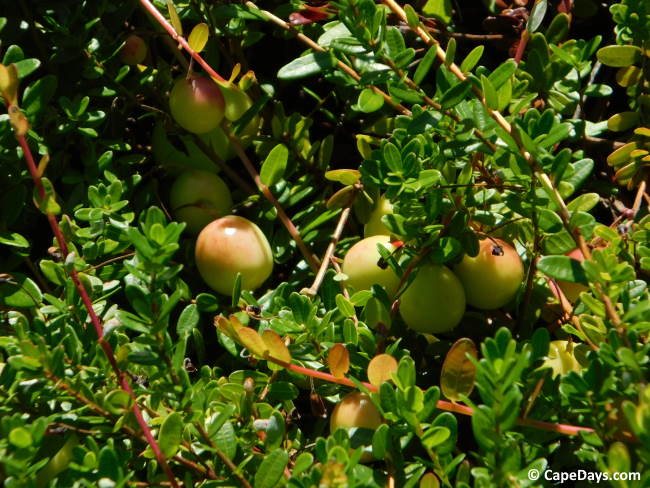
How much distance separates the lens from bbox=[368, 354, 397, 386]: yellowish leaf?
76 centimetres

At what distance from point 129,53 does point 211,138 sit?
0.17 meters

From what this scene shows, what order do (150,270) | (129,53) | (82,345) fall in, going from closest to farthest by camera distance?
(150,270) < (82,345) < (129,53)

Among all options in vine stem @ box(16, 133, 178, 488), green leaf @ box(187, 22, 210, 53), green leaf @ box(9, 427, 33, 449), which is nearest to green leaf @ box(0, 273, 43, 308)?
vine stem @ box(16, 133, 178, 488)

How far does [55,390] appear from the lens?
2.56ft

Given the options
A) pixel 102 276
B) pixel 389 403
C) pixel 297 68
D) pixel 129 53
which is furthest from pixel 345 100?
pixel 389 403

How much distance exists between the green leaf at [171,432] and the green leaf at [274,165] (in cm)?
40

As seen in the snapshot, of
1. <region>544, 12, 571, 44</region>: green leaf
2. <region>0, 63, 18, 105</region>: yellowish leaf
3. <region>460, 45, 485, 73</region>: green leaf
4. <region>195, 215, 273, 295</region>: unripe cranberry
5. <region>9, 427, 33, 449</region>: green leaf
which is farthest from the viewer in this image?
<region>544, 12, 571, 44</region>: green leaf

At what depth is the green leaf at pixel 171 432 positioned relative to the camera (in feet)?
2.31

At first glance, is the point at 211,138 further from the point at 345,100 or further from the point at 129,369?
the point at 129,369

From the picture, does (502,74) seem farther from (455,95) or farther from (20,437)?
(20,437)

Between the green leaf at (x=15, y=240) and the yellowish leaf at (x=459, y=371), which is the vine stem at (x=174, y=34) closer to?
the green leaf at (x=15, y=240)

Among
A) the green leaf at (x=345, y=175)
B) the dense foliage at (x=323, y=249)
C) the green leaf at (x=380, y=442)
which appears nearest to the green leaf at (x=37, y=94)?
the dense foliage at (x=323, y=249)

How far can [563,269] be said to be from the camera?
A: 2.35ft

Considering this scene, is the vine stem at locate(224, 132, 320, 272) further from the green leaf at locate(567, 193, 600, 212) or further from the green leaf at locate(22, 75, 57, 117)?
the green leaf at locate(567, 193, 600, 212)
